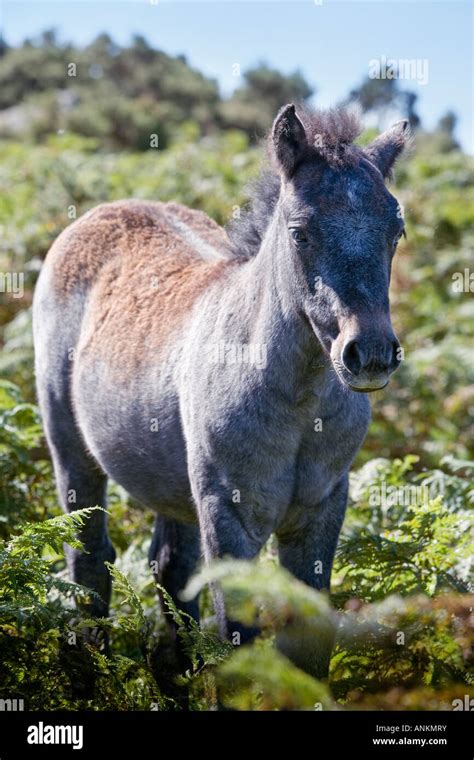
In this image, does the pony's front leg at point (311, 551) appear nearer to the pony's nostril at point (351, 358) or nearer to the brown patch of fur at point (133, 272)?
the pony's nostril at point (351, 358)

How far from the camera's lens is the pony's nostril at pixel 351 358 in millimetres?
3551

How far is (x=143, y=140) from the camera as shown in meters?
29.0

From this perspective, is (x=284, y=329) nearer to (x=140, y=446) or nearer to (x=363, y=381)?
(x=363, y=381)

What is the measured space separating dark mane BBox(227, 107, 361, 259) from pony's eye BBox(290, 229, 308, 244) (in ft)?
1.05

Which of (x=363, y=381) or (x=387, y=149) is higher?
(x=387, y=149)

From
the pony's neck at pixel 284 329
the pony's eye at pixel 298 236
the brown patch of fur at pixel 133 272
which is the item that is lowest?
the pony's neck at pixel 284 329

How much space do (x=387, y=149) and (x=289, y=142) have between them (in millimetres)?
530

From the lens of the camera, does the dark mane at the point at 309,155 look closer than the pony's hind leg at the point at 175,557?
Yes

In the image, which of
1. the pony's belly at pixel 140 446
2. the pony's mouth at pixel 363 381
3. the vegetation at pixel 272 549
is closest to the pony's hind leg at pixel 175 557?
the vegetation at pixel 272 549

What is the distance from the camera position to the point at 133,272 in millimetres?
5656

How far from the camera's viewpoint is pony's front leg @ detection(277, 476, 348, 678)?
4461 millimetres

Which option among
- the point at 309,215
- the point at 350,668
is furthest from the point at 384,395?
the point at 309,215

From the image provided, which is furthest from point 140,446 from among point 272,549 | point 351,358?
point 351,358

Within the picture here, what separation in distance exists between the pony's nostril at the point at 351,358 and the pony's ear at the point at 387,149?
3.49 ft
